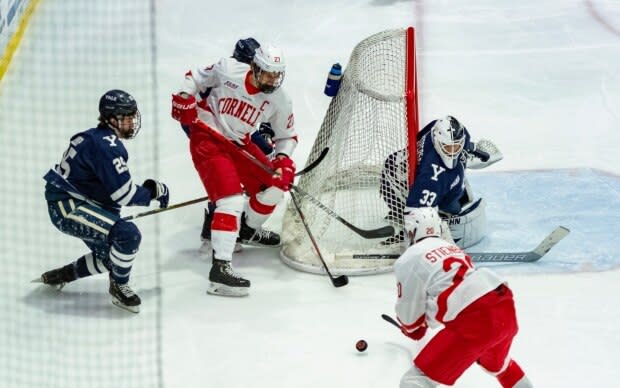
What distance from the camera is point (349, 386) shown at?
4051mm

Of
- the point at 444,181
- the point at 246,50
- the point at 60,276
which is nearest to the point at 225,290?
the point at 60,276

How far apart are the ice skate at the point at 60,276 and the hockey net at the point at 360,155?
976mm

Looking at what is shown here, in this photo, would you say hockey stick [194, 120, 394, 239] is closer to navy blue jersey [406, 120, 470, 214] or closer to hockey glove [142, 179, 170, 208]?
navy blue jersey [406, 120, 470, 214]

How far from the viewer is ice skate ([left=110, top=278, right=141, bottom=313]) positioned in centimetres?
453

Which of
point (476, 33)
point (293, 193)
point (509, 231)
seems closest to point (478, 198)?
point (509, 231)

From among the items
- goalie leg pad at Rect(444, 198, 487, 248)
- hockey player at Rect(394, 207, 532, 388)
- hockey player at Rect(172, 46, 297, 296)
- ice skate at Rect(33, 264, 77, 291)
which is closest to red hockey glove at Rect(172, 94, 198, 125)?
hockey player at Rect(172, 46, 297, 296)

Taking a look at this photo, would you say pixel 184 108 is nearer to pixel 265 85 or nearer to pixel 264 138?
pixel 265 85

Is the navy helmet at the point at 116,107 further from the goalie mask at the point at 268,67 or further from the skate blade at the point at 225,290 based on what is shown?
the skate blade at the point at 225,290

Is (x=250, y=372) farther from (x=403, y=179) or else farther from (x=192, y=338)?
(x=403, y=179)

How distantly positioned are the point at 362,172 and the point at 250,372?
1383mm

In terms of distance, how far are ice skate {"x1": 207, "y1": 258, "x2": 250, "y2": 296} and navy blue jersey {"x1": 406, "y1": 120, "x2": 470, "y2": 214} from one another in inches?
30.5

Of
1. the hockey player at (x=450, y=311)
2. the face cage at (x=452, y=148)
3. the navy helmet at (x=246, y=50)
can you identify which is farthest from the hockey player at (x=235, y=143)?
the hockey player at (x=450, y=311)

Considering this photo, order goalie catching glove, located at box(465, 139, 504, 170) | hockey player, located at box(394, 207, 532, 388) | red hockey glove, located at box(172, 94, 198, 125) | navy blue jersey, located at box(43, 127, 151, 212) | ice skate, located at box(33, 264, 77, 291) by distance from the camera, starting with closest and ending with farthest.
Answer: hockey player, located at box(394, 207, 532, 388) → navy blue jersey, located at box(43, 127, 151, 212) → ice skate, located at box(33, 264, 77, 291) → red hockey glove, located at box(172, 94, 198, 125) → goalie catching glove, located at box(465, 139, 504, 170)

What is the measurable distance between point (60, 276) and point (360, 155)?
4.82 ft
